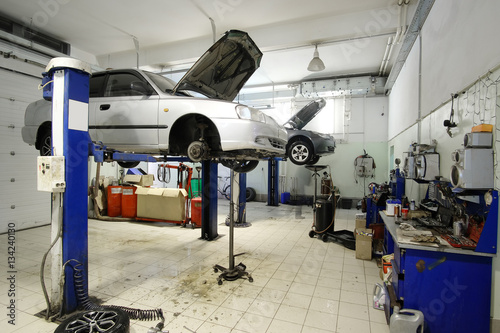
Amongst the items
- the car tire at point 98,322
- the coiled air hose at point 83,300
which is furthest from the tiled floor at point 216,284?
the car tire at point 98,322

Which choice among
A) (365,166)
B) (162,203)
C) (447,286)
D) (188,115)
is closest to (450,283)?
(447,286)

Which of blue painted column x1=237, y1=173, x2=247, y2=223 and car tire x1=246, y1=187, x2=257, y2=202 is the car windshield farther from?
car tire x1=246, y1=187, x2=257, y2=202

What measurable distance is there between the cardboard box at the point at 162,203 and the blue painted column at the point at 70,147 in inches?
132

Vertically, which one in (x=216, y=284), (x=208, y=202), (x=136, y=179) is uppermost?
(x=136, y=179)

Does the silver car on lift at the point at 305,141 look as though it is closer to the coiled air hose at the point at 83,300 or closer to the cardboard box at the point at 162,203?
the cardboard box at the point at 162,203

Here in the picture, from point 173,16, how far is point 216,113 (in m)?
2.91

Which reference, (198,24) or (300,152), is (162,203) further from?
(198,24)

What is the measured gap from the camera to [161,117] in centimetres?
304

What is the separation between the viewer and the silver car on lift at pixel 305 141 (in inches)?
237

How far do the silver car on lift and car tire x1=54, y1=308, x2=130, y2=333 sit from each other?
4.95m

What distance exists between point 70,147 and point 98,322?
1.38 m

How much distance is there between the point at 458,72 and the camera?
8.18 feet

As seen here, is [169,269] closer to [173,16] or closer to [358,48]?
[173,16]

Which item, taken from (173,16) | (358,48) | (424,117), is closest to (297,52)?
(358,48)
